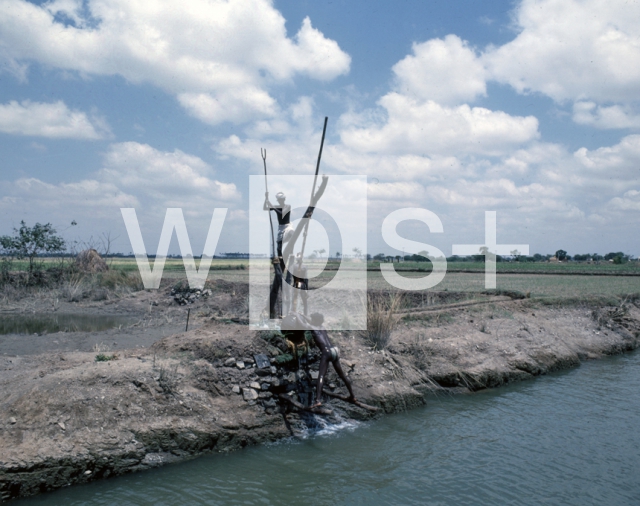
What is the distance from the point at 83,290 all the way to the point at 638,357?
76.5 feet

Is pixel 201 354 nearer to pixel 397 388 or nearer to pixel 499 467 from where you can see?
pixel 397 388

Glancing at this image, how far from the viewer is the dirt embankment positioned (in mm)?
6039

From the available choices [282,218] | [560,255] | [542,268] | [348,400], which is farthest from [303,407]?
[560,255]

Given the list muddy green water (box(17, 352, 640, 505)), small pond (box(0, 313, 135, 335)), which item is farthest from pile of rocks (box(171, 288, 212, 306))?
muddy green water (box(17, 352, 640, 505))

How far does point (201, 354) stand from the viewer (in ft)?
26.8

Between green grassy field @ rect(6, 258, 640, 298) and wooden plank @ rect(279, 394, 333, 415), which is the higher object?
green grassy field @ rect(6, 258, 640, 298)

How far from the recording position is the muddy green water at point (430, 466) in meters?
5.93

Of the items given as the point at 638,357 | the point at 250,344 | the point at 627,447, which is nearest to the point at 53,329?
the point at 250,344

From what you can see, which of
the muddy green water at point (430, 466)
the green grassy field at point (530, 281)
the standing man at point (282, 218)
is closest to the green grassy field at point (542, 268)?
the green grassy field at point (530, 281)

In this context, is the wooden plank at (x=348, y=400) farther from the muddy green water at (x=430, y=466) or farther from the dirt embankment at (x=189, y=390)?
the dirt embankment at (x=189, y=390)

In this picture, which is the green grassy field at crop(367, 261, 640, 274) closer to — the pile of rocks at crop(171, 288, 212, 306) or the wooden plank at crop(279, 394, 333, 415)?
the pile of rocks at crop(171, 288, 212, 306)

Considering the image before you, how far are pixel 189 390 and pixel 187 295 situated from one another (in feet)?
46.9

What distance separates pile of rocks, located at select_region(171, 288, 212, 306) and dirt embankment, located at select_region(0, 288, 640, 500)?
11.5 metres

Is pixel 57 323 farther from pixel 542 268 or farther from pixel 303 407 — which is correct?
pixel 542 268
